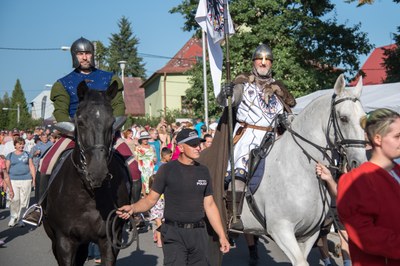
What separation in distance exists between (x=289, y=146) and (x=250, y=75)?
1123mm

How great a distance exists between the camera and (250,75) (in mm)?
6957

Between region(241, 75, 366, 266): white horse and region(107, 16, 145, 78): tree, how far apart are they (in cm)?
9054

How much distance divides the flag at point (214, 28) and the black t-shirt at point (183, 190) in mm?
1837

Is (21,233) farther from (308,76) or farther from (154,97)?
(154,97)

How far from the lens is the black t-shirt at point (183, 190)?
18.6 feet

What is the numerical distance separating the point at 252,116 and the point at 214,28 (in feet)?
4.41

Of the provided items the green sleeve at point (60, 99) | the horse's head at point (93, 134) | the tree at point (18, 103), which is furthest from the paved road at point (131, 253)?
the tree at point (18, 103)

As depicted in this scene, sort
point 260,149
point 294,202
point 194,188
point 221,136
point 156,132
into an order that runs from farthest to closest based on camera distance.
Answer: point 156,132
point 221,136
point 260,149
point 294,202
point 194,188

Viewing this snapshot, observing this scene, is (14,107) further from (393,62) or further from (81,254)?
(81,254)

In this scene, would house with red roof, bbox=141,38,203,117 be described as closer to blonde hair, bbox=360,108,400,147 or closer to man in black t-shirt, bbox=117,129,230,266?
man in black t-shirt, bbox=117,129,230,266

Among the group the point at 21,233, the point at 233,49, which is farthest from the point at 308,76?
the point at 21,233

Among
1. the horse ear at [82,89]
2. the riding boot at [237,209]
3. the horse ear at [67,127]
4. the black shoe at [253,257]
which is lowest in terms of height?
the black shoe at [253,257]

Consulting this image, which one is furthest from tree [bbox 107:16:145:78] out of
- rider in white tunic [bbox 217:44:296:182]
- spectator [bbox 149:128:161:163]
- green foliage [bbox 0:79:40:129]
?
rider in white tunic [bbox 217:44:296:182]

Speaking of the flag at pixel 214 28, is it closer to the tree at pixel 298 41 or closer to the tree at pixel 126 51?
the tree at pixel 298 41
